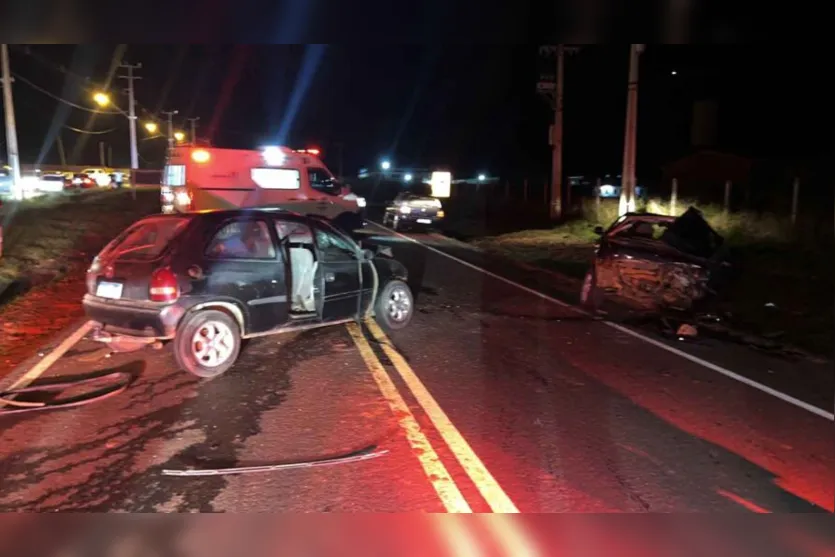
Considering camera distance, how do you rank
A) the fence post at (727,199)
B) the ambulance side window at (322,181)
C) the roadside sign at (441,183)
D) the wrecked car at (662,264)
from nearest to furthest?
the wrecked car at (662,264) → the ambulance side window at (322,181) → the fence post at (727,199) → the roadside sign at (441,183)

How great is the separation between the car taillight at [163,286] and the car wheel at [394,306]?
291 centimetres

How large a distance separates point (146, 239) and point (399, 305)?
11.1 feet

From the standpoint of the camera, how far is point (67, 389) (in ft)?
21.8

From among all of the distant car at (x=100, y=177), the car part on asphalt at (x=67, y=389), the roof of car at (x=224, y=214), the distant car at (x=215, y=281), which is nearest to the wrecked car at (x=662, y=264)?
the distant car at (x=215, y=281)

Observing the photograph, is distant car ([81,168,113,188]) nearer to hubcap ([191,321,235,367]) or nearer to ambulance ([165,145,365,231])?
ambulance ([165,145,365,231])

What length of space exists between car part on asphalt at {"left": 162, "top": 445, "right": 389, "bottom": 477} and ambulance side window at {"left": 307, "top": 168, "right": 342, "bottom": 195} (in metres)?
13.1

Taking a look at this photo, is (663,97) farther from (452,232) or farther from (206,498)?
(206,498)

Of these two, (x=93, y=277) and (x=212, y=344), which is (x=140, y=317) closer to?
(x=212, y=344)

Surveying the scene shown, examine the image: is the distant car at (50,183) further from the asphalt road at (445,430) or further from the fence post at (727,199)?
the asphalt road at (445,430)

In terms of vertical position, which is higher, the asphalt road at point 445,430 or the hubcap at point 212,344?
the hubcap at point 212,344

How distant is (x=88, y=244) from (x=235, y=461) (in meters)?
14.9

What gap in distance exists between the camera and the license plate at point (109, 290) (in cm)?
696

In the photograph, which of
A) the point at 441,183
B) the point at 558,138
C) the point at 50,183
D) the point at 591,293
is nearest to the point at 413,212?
the point at 558,138

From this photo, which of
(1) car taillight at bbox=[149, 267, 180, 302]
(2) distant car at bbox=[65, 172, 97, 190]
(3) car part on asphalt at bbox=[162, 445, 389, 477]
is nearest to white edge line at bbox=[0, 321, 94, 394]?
(1) car taillight at bbox=[149, 267, 180, 302]
